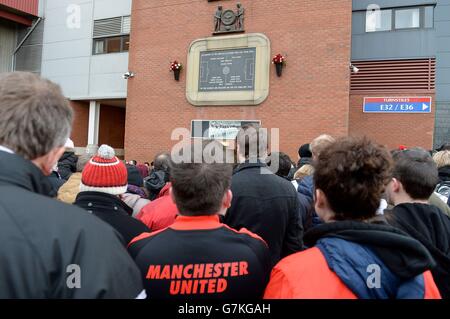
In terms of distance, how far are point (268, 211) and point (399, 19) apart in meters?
12.3

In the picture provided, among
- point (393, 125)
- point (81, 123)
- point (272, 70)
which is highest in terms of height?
point (272, 70)

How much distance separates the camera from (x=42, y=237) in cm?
106

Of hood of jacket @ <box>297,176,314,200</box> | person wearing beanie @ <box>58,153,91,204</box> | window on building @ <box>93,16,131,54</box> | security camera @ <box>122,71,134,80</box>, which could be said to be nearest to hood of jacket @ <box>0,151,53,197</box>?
person wearing beanie @ <box>58,153,91,204</box>

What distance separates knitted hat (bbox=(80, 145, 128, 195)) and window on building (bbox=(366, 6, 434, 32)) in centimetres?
1260

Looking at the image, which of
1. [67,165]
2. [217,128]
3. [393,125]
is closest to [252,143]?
[67,165]

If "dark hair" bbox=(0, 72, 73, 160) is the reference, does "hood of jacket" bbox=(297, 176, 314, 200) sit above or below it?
below

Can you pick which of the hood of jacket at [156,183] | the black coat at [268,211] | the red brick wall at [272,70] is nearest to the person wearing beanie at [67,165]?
the hood of jacket at [156,183]

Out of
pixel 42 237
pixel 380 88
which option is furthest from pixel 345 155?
A: pixel 380 88

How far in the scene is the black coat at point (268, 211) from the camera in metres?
2.81

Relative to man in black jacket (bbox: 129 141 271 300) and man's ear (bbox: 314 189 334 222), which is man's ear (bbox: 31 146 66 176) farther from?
man's ear (bbox: 314 189 334 222)

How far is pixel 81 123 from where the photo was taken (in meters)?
17.2

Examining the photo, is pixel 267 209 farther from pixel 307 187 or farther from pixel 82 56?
pixel 82 56

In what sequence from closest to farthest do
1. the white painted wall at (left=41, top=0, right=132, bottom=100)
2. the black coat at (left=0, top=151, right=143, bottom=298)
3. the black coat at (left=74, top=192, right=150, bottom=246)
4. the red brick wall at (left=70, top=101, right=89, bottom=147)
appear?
the black coat at (left=0, top=151, right=143, bottom=298), the black coat at (left=74, top=192, right=150, bottom=246), the white painted wall at (left=41, top=0, right=132, bottom=100), the red brick wall at (left=70, top=101, right=89, bottom=147)

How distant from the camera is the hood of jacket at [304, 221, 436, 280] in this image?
4.41 feet
